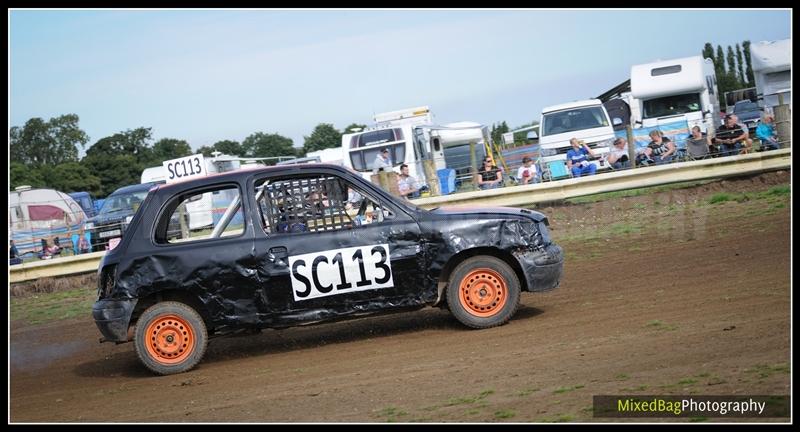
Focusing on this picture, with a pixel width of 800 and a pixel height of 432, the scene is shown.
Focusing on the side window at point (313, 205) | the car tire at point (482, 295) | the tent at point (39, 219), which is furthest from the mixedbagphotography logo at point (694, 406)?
the tent at point (39, 219)

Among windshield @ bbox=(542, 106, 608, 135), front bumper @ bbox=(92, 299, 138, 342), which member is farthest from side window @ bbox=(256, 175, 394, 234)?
windshield @ bbox=(542, 106, 608, 135)

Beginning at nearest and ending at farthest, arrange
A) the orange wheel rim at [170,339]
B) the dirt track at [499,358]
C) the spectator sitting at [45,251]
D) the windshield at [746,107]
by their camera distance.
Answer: the dirt track at [499,358] < the orange wheel rim at [170,339] < the spectator sitting at [45,251] < the windshield at [746,107]

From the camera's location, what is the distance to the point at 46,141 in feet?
197

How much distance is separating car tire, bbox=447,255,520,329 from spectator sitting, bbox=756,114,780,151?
11.0m

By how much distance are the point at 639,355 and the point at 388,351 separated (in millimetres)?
2518

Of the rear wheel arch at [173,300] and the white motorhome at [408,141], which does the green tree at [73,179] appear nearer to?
the white motorhome at [408,141]

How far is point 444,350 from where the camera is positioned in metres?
7.91

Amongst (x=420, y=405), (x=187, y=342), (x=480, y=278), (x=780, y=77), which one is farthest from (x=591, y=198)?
(x=780, y=77)

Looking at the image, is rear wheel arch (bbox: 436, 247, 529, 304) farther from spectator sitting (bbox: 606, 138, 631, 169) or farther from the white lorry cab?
the white lorry cab

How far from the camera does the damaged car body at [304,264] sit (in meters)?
8.49

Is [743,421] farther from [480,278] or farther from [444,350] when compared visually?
[480,278]

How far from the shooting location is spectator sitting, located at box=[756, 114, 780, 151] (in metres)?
17.5

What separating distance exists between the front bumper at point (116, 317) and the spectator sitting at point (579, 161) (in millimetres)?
11696

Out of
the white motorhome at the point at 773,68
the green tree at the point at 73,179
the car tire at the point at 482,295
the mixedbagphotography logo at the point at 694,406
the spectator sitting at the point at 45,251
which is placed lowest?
the mixedbagphotography logo at the point at 694,406
